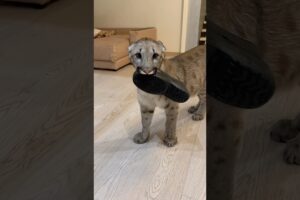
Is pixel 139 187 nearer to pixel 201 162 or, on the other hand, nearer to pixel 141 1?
pixel 201 162

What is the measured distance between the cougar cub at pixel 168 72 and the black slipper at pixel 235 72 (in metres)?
1.04

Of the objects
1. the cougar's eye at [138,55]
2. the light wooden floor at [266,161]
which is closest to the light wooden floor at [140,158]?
the cougar's eye at [138,55]

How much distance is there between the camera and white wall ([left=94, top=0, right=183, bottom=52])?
12.4ft

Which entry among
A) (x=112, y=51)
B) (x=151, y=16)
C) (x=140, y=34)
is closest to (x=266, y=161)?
(x=112, y=51)

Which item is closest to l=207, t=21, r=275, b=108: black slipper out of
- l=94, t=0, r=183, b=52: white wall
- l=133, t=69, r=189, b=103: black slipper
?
l=133, t=69, r=189, b=103: black slipper

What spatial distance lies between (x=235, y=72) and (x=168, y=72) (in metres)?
1.56

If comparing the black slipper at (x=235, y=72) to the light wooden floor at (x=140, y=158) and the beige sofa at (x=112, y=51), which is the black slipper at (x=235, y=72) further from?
the beige sofa at (x=112, y=51)

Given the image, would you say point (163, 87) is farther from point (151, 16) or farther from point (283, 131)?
point (151, 16)

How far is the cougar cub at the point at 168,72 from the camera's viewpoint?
5.84ft

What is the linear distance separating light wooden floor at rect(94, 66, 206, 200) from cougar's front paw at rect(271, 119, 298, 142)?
1.00m

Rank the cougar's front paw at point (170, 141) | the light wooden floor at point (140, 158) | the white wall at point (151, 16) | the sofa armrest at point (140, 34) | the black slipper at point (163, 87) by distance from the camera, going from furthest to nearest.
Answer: the white wall at point (151, 16), the sofa armrest at point (140, 34), the cougar's front paw at point (170, 141), the light wooden floor at point (140, 158), the black slipper at point (163, 87)

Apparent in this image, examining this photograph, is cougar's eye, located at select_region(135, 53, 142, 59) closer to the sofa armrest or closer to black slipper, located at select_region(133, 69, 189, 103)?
black slipper, located at select_region(133, 69, 189, 103)
